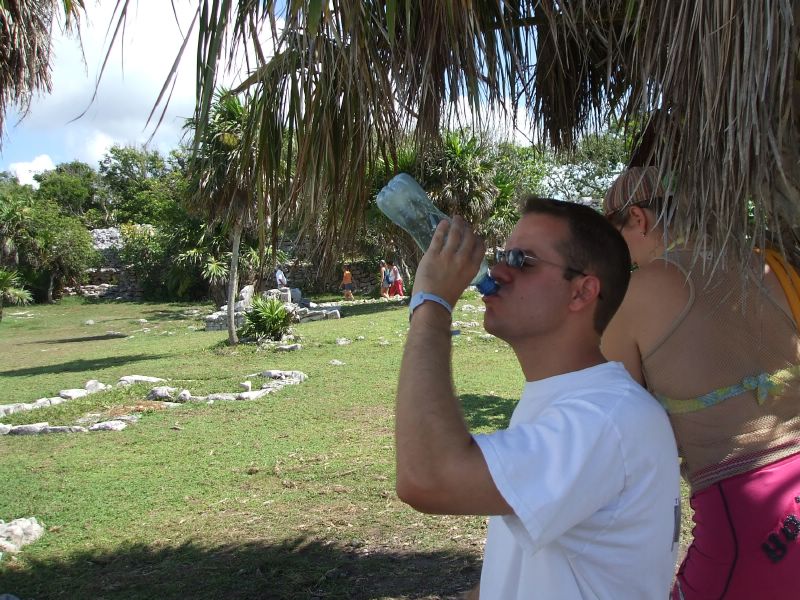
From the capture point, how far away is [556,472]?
124 centimetres

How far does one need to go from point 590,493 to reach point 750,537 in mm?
910

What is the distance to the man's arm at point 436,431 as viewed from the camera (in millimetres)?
1277

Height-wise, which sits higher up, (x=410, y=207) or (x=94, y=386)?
(x=410, y=207)

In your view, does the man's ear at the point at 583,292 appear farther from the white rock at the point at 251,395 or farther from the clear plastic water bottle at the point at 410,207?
the white rock at the point at 251,395

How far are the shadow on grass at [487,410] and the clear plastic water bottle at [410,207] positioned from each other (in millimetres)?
5262

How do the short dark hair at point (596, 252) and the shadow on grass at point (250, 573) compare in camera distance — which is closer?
the short dark hair at point (596, 252)

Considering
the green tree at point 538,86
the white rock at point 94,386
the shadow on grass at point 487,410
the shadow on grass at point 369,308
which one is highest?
the green tree at point 538,86

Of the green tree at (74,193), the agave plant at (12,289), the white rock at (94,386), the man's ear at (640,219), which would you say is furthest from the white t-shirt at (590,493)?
the green tree at (74,193)

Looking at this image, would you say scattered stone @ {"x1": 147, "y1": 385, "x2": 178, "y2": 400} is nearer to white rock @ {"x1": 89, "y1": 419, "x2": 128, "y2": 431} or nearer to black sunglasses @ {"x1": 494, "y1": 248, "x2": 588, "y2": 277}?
white rock @ {"x1": 89, "y1": 419, "x2": 128, "y2": 431}

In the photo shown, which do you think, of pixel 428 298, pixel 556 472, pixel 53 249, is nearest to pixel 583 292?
pixel 428 298

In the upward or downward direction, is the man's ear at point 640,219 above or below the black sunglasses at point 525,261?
above

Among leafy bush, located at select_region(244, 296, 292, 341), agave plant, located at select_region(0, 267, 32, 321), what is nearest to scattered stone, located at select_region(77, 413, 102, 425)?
leafy bush, located at select_region(244, 296, 292, 341)

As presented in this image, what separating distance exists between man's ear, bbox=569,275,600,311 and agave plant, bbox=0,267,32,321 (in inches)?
1092

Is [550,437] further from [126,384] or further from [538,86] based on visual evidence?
[126,384]
